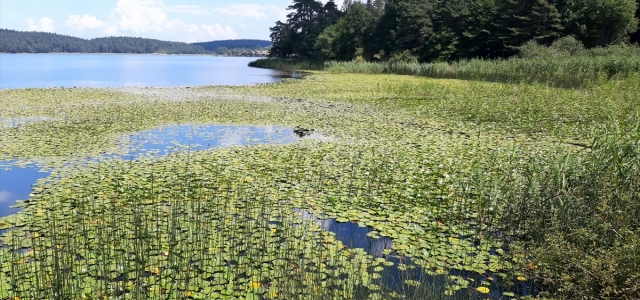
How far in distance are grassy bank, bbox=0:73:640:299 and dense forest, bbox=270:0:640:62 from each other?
24856 mm

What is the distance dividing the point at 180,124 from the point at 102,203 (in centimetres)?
624

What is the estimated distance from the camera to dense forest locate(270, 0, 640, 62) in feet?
99.6

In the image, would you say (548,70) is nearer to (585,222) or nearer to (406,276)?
(585,222)

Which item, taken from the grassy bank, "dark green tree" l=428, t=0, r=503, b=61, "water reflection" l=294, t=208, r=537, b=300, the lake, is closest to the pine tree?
"dark green tree" l=428, t=0, r=503, b=61

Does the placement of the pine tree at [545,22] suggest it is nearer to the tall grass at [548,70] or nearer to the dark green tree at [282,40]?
the tall grass at [548,70]

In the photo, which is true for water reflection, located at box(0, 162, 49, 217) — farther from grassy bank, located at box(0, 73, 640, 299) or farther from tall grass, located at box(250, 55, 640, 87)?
tall grass, located at box(250, 55, 640, 87)

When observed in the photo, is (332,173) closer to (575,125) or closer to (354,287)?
(354,287)

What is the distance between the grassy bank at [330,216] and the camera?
3.31m

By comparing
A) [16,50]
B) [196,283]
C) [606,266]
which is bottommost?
[196,283]

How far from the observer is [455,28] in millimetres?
40156

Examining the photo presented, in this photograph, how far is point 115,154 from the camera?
25.1 feet

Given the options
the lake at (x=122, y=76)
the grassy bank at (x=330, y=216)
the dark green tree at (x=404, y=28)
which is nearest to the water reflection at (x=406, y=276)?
the grassy bank at (x=330, y=216)

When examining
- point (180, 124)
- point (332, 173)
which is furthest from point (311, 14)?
point (332, 173)

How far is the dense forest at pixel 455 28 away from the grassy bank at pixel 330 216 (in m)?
24.9
